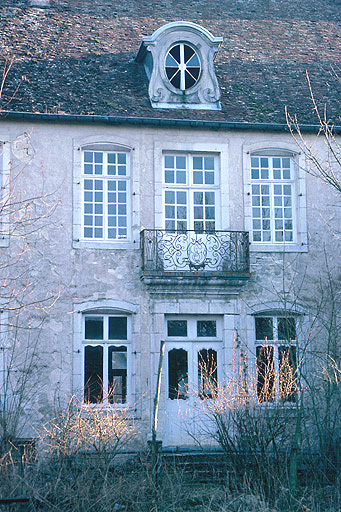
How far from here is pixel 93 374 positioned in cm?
1553

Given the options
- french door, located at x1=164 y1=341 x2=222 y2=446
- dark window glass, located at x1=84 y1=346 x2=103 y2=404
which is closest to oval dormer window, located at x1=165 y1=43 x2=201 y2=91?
french door, located at x1=164 y1=341 x2=222 y2=446

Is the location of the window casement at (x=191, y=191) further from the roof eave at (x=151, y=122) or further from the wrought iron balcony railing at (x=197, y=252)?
the roof eave at (x=151, y=122)

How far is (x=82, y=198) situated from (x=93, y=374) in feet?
10.6

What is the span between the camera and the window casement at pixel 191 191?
16406 millimetres

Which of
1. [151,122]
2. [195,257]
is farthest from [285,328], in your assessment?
[151,122]

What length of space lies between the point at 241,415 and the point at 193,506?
142 centimetres

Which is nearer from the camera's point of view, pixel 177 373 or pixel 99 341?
pixel 99 341

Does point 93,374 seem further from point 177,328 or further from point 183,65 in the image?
point 183,65

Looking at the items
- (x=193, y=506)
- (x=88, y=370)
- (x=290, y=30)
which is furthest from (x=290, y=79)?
(x=193, y=506)

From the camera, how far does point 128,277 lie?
15.8 meters

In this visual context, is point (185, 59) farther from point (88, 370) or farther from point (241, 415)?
point (241, 415)

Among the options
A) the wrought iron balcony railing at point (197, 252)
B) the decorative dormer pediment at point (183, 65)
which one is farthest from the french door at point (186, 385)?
the decorative dormer pediment at point (183, 65)

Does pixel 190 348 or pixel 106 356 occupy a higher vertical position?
pixel 190 348

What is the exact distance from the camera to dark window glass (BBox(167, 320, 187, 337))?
1609 centimetres
